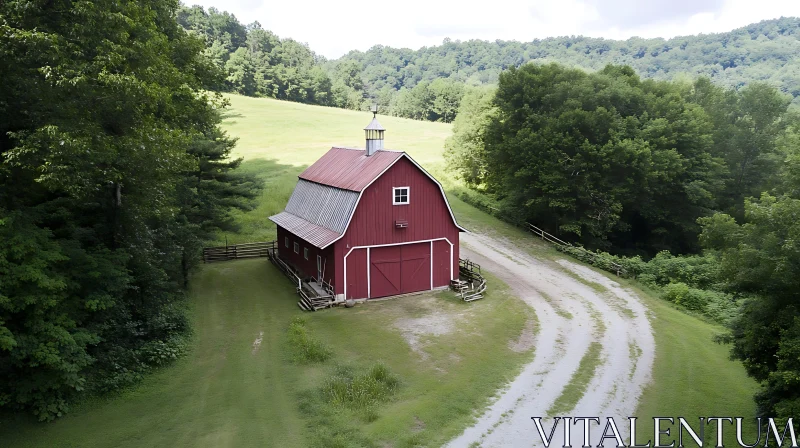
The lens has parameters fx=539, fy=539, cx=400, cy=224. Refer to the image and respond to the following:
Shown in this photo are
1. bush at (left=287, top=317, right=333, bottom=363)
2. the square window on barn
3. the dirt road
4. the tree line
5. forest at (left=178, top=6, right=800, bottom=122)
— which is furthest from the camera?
forest at (left=178, top=6, right=800, bottom=122)

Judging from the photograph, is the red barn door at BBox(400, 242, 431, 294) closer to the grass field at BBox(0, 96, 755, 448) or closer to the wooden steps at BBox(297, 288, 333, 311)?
the grass field at BBox(0, 96, 755, 448)

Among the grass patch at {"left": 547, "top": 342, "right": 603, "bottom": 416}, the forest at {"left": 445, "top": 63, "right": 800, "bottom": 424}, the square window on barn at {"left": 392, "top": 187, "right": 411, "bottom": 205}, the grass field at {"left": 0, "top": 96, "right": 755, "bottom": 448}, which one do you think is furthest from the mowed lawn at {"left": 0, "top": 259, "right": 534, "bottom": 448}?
the forest at {"left": 445, "top": 63, "right": 800, "bottom": 424}

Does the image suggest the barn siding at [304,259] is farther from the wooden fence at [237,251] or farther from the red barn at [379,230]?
the wooden fence at [237,251]

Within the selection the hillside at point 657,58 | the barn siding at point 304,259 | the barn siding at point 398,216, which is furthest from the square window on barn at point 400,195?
the hillside at point 657,58

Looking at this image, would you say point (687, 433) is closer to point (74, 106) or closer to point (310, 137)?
point (74, 106)

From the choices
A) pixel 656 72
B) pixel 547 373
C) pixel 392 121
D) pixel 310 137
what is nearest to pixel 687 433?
pixel 547 373
